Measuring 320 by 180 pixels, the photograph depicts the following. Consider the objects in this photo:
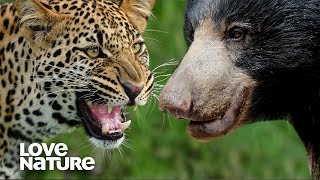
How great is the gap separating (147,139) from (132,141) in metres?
0.28

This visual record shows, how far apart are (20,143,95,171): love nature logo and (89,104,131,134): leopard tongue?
74 cm

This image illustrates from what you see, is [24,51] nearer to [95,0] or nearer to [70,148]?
[95,0]

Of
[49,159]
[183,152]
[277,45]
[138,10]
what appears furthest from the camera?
[183,152]

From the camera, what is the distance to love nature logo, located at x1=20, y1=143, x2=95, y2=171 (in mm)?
8266

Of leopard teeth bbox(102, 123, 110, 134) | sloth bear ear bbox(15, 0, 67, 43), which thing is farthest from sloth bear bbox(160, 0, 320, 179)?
sloth bear ear bbox(15, 0, 67, 43)

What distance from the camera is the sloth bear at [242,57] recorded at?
7.27 m

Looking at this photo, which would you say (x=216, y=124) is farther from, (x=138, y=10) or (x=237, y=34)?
(x=138, y=10)

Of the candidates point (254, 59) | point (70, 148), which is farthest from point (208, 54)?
point (70, 148)

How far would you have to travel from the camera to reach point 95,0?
7.85 m

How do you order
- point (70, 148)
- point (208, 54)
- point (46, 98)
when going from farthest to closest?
point (70, 148)
point (46, 98)
point (208, 54)

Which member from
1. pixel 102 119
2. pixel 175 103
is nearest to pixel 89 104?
pixel 102 119

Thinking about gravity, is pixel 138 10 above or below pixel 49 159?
above

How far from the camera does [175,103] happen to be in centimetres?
705

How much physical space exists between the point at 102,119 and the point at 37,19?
0.72 m
